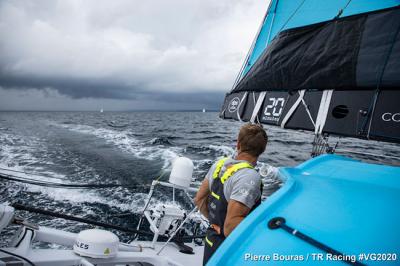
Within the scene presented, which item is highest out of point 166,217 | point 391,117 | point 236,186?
point 391,117

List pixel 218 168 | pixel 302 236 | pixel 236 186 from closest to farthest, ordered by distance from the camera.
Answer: pixel 302 236
pixel 236 186
pixel 218 168

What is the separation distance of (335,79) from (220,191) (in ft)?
6.19

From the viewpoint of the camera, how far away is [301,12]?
408 cm

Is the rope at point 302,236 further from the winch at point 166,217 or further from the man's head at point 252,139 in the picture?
the winch at point 166,217

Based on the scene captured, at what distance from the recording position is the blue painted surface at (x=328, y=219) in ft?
4.31

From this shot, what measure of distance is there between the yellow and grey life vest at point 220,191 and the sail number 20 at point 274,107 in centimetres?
154

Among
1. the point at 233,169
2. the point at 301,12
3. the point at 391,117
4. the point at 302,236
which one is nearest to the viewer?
the point at 302,236

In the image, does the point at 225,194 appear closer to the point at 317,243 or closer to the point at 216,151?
the point at 317,243

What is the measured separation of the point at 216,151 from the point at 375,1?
11.0 m

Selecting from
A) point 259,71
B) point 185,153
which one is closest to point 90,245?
point 259,71

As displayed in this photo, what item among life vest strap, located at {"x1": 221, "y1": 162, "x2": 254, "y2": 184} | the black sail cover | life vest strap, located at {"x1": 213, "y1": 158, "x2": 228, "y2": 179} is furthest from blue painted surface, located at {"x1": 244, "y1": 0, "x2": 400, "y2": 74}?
life vest strap, located at {"x1": 221, "y1": 162, "x2": 254, "y2": 184}

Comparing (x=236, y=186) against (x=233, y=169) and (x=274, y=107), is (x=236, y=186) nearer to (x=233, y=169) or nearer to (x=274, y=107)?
(x=233, y=169)

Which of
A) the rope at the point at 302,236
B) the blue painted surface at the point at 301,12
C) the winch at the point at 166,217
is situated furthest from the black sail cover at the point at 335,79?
the winch at the point at 166,217

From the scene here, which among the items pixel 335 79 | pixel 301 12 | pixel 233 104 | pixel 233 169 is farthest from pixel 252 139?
pixel 301 12
